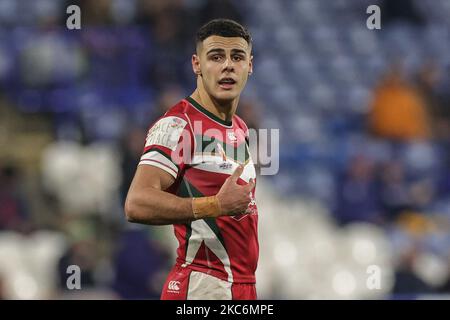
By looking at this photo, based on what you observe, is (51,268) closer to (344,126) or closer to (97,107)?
(97,107)

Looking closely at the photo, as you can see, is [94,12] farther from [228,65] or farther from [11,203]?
[228,65]

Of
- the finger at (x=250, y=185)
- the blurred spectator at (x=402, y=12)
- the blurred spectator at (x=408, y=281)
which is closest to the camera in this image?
the finger at (x=250, y=185)

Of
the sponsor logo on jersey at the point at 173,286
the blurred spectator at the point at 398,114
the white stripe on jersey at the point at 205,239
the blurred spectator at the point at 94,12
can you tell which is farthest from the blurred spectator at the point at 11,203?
the white stripe on jersey at the point at 205,239

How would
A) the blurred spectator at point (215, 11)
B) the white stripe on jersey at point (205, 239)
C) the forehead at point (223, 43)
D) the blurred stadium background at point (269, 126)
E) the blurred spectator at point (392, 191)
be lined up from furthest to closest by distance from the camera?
the blurred spectator at point (215, 11) → the blurred spectator at point (392, 191) → the blurred stadium background at point (269, 126) → the forehead at point (223, 43) → the white stripe on jersey at point (205, 239)

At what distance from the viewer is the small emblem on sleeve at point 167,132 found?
4.44 meters

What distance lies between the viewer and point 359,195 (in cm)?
1025

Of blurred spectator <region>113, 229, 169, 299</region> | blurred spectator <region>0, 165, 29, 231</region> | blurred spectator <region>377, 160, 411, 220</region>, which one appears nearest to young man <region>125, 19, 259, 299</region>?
blurred spectator <region>113, 229, 169, 299</region>

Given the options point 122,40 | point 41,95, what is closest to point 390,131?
point 122,40

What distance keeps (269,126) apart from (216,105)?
6.41m

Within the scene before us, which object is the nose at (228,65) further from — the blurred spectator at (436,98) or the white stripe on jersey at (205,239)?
the blurred spectator at (436,98)

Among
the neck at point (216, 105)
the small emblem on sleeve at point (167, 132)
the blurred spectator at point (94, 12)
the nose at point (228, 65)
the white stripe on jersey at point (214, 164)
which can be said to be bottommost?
the white stripe on jersey at point (214, 164)

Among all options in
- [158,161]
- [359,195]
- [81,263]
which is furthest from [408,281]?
[158,161]

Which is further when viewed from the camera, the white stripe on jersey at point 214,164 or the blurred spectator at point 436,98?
the blurred spectator at point 436,98

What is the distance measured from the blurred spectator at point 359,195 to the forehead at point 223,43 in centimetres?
573
